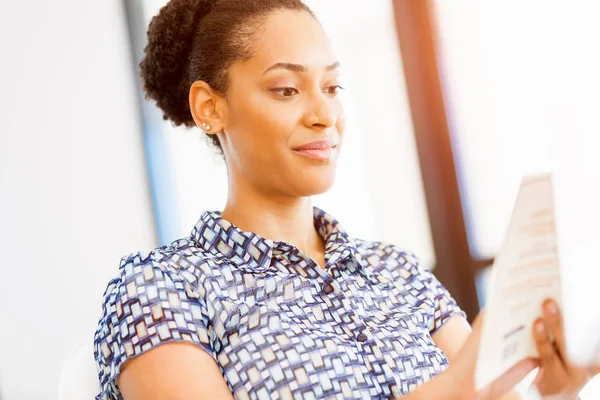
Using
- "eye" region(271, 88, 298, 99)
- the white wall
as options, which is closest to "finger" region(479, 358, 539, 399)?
"eye" region(271, 88, 298, 99)

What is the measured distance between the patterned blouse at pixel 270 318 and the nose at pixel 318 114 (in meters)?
0.22

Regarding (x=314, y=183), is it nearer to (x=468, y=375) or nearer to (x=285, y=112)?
(x=285, y=112)

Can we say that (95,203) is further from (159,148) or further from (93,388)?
(93,388)

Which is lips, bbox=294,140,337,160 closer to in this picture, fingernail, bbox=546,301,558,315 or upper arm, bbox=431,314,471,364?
upper arm, bbox=431,314,471,364

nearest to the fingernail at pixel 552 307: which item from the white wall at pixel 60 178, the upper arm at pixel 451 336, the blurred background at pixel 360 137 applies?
the upper arm at pixel 451 336

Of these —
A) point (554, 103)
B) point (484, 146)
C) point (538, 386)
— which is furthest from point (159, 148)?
point (538, 386)

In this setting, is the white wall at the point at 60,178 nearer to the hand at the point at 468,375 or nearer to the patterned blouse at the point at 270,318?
the patterned blouse at the point at 270,318

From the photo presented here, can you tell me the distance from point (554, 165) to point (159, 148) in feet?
4.28

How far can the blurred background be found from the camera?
2.04 m

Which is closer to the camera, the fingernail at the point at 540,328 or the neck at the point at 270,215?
the fingernail at the point at 540,328

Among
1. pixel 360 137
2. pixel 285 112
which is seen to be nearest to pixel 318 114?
pixel 285 112

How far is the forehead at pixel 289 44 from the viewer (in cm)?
128

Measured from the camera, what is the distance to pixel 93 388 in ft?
3.78

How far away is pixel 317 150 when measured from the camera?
1.27 metres
